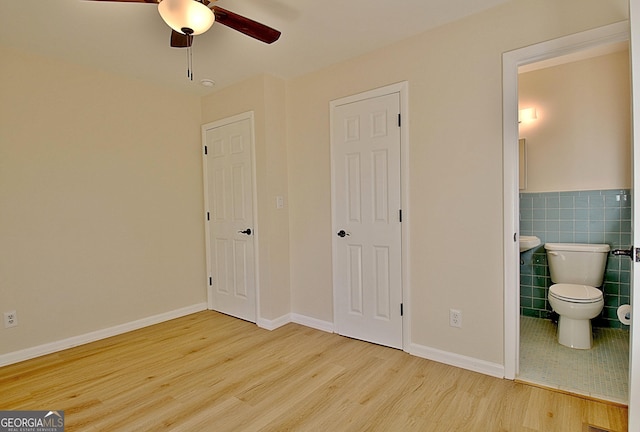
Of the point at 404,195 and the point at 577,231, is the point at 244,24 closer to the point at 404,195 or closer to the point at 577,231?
the point at 404,195

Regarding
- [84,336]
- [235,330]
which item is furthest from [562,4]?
[84,336]

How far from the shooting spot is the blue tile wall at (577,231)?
Result: 294 cm

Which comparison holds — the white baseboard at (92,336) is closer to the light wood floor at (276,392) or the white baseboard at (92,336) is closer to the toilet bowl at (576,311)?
the light wood floor at (276,392)

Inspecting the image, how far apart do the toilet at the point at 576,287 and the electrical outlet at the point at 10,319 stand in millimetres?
4147

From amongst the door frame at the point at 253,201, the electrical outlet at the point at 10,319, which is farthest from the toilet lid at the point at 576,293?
the electrical outlet at the point at 10,319

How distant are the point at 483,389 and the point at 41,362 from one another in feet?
10.4

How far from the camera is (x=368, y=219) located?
113 inches

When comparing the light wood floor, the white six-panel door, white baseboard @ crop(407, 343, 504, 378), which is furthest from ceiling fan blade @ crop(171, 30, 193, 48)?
white baseboard @ crop(407, 343, 504, 378)

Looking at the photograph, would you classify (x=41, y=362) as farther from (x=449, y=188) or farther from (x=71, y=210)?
(x=449, y=188)

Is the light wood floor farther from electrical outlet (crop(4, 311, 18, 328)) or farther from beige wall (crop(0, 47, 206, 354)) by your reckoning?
beige wall (crop(0, 47, 206, 354))

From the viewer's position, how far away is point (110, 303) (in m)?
3.18

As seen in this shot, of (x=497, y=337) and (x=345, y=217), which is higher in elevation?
(x=345, y=217)

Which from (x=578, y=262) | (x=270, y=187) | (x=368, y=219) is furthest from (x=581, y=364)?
(x=270, y=187)

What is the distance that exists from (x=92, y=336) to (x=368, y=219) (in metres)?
2.63
